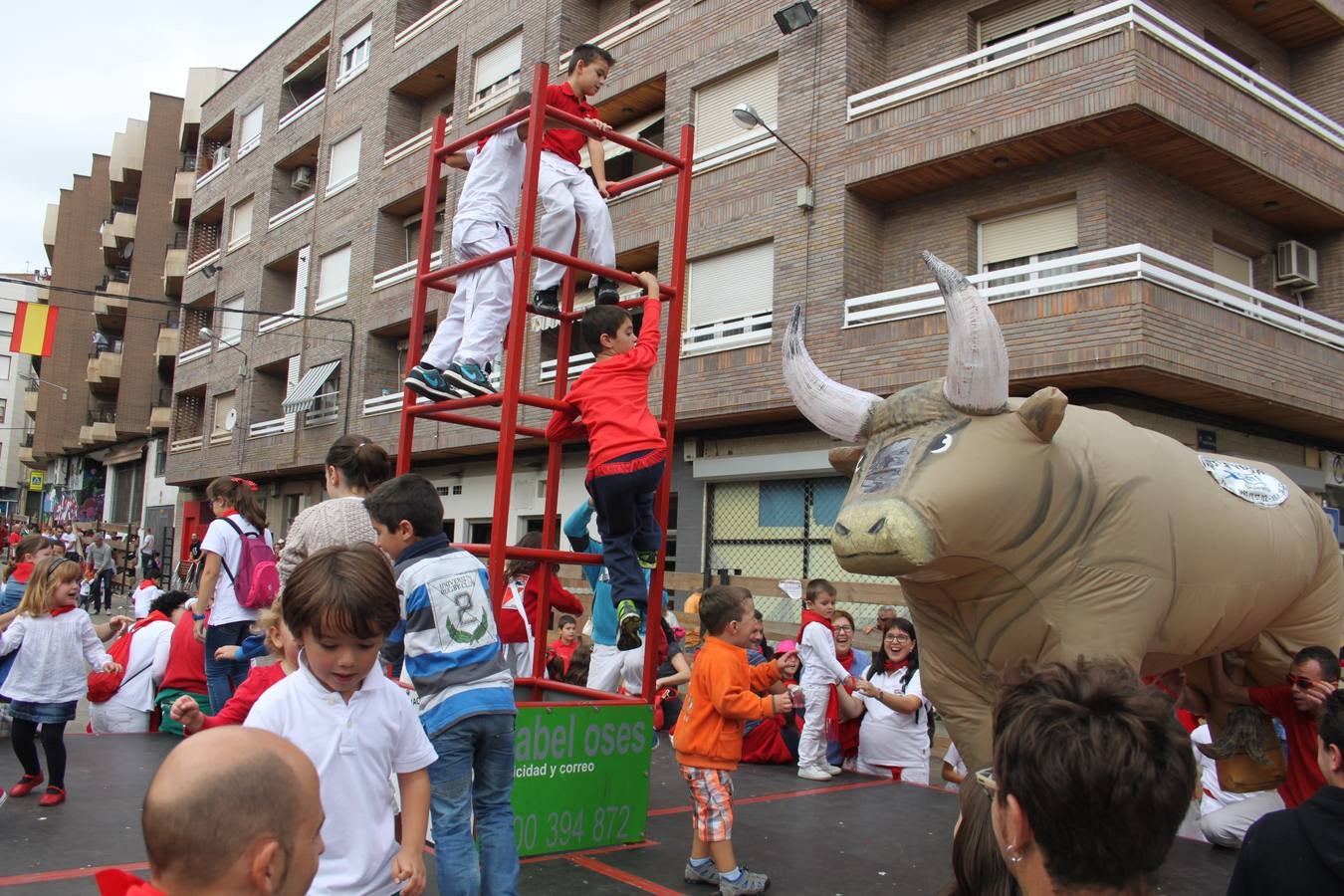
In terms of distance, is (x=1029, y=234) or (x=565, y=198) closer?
(x=565, y=198)

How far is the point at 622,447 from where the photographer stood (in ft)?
Result: 16.5

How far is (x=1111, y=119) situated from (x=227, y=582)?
10484 mm

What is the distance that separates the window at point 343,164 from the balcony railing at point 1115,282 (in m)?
14.9

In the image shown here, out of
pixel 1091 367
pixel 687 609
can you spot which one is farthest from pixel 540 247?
pixel 1091 367

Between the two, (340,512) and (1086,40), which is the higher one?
(1086,40)

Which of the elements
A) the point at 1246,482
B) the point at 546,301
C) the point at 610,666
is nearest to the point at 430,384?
the point at 546,301

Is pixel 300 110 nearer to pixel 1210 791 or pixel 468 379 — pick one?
pixel 468 379

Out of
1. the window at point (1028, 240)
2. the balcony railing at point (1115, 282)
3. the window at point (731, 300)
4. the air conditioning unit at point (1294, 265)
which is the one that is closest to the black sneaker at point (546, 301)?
the balcony railing at point (1115, 282)

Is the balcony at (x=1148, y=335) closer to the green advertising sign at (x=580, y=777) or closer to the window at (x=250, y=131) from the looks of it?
the green advertising sign at (x=580, y=777)

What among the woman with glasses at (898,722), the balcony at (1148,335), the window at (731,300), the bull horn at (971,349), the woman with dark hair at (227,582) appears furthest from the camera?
the window at (731,300)

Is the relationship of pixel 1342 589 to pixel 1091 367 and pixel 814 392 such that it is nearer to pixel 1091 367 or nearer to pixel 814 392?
pixel 814 392

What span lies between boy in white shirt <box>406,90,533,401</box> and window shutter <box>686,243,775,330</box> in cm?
949

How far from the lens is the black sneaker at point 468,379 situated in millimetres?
5297

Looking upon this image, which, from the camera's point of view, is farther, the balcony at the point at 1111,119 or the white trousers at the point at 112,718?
→ the balcony at the point at 1111,119
